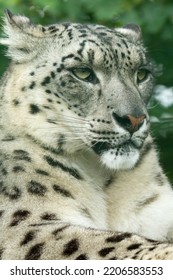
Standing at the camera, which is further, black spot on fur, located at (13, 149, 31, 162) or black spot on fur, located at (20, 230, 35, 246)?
black spot on fur, located at (13, 149, 31, 162)

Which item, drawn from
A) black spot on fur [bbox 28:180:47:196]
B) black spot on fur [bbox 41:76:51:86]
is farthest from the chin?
black spot on fur [bbox 41:76:51:86]

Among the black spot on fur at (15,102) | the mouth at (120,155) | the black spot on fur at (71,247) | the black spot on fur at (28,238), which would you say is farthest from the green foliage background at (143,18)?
the black spot on fur at (71,247)

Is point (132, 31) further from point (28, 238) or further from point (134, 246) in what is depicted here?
point (134, 246)

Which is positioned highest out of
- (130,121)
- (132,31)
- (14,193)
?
(132,31)

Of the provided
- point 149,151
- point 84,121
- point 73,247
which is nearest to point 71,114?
point 84,121

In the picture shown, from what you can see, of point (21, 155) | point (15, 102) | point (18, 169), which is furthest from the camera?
point (15, 102)

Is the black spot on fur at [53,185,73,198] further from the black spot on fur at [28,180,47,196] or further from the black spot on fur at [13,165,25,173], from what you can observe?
the black spot on fur at [13,165,25,173]

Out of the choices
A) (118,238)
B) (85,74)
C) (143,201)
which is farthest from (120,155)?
(118,238)

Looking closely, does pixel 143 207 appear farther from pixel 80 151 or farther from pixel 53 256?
pixel 53 256
